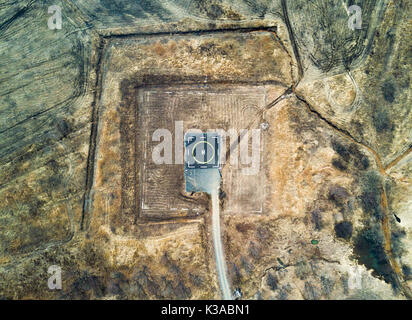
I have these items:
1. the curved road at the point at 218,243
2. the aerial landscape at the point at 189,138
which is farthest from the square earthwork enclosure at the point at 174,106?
the curved road at the point at 218,243

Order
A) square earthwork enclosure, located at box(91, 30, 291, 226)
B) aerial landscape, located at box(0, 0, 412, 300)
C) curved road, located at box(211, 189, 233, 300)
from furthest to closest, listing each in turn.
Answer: square earthwork enclosure, located at box(91, 30, 291, 226) < curved road, located at box(211, 189, 233, 300) < aerial landscape, located at box(0, 0, 412, 300)

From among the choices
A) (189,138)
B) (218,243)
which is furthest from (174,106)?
(218,243)

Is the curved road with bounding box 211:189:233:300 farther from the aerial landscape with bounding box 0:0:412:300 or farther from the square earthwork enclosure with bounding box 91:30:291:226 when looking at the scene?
the square earthwork enclosure with bounding box 91:30:291:226

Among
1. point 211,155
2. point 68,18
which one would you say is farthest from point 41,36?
point 211,155

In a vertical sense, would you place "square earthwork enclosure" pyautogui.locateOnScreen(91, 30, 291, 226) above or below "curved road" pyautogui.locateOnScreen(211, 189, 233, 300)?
above

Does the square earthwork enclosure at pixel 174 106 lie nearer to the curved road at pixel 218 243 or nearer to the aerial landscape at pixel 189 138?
the aerial landscape at pixel 189 138

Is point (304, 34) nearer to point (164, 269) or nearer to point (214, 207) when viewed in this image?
point (214, 207)

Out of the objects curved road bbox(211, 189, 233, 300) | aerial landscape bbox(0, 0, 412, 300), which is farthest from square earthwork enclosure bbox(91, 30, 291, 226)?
curved road bbox(211, 189, 233, 300)
